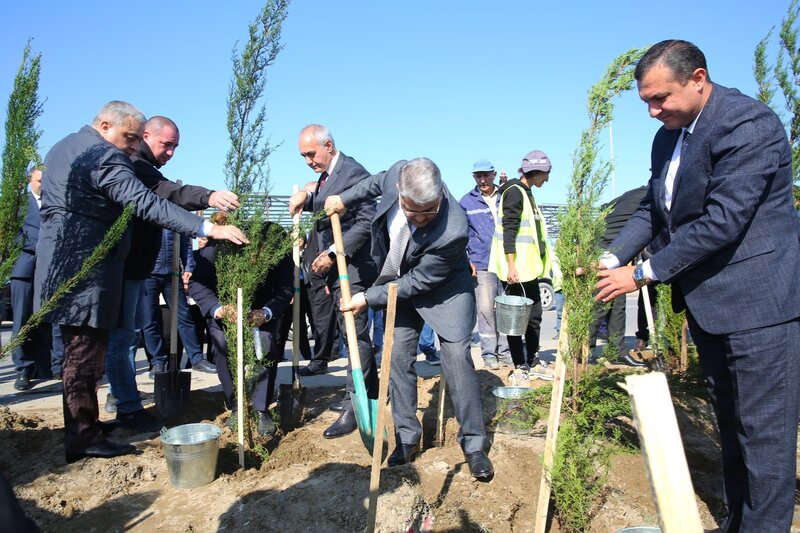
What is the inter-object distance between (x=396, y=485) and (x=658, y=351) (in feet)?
12.8

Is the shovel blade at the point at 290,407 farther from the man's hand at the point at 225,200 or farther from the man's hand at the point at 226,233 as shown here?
the man's hand at the point at 225,200

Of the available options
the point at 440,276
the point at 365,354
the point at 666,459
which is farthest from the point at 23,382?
the point at 666,459

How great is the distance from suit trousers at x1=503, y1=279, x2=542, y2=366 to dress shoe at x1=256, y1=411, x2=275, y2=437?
302 cm

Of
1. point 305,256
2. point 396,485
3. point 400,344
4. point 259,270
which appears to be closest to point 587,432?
point 396,485

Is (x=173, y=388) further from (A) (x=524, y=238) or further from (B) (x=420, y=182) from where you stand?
(A) (x=524, y=238)

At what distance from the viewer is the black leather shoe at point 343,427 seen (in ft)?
15.2

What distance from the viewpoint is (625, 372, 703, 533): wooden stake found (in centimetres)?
115

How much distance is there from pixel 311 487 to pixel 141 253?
2424 millimetres

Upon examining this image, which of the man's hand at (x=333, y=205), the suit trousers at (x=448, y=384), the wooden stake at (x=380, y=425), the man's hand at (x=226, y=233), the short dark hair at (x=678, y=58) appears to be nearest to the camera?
the short dark hair at (x=678, y=58)

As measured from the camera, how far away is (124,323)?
14.9 feet

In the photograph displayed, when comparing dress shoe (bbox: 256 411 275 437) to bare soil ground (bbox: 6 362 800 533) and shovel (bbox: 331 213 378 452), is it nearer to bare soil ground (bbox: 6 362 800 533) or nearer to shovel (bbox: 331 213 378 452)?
bare soil ground (bbox: 6 362 800 533)

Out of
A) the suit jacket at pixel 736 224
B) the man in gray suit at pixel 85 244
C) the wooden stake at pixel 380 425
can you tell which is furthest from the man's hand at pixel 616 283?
the man in gray suit at pixel 85 244

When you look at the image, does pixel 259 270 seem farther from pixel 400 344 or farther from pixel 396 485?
pixel 396 485

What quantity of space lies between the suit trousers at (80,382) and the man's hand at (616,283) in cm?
338
